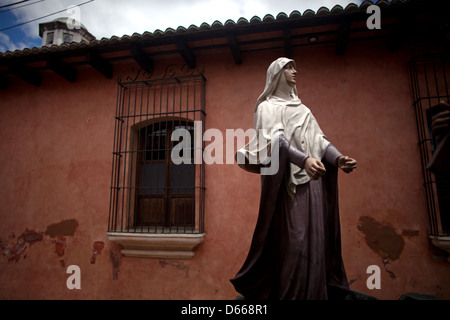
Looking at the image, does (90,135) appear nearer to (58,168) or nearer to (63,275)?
(58,168)

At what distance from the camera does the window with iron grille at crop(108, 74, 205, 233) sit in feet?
14.5

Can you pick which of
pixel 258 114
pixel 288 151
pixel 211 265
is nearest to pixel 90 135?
pixel 211 265

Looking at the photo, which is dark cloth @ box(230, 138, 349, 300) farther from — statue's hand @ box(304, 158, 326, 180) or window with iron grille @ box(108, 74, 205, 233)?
window with iron grille @ box(108, 74, 205, 233)

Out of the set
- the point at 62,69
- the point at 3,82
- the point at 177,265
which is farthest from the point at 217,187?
the point at 3,82

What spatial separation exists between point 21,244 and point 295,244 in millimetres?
5095

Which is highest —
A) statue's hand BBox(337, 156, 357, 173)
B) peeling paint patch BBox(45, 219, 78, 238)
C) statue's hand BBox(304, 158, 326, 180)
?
statue's hand BBox(337, 156, 357, 173)

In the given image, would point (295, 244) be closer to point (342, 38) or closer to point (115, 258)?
point (342, 38)

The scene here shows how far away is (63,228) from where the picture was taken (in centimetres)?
459

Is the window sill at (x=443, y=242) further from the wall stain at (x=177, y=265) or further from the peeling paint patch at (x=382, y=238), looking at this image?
the wall stain at (x=177, y=265)

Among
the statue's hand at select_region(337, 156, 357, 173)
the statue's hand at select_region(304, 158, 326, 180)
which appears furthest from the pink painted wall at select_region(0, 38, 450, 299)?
the statue's hand at select_region(304, 158, 326, 180)

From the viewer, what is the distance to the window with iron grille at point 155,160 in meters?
4.41

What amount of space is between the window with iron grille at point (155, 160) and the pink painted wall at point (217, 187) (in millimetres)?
198

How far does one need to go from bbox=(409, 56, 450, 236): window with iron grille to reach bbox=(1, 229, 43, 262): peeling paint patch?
237 inches

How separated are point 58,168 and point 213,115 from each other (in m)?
2.92
